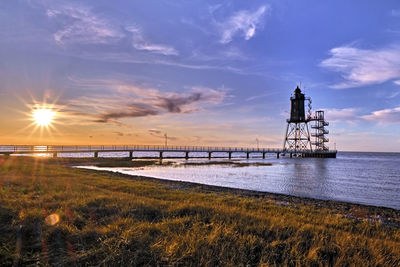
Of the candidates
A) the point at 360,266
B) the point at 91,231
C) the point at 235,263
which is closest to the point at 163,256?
the point at 235,263

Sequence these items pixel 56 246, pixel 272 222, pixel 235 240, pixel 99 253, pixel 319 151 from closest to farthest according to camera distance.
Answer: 1. pixel 99 253
2. pixel 56 246
3. pixel 235 240
4. pixel 272 222
5. pixel 319 151

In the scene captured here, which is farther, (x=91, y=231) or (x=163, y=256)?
(x=91, y=231)

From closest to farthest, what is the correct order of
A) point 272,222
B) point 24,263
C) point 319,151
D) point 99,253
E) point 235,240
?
point 24,263
point 99,253
point 235,240
point 272,222
point 319,151

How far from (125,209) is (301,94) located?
363ft

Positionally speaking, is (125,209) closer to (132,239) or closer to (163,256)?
(132,239)

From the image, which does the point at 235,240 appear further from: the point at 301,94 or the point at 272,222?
the point at 301,94

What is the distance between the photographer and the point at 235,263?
4.19m

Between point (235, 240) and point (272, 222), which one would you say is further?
point (272, 222)

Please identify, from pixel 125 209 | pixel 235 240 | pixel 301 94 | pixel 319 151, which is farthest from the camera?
pixel 319 151

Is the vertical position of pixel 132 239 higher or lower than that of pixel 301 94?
lower

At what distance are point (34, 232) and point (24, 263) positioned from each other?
1.53m

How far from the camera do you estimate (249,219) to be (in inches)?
282

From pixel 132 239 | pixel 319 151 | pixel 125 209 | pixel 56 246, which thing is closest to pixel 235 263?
pixel 132 239

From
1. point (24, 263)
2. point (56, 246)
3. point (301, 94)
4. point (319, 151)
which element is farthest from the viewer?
point (319, 151)
